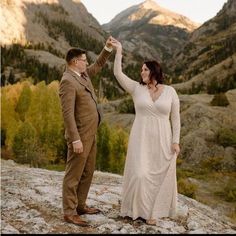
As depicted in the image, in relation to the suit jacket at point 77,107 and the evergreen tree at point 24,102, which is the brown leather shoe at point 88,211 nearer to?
the suit jacket at point 77,107

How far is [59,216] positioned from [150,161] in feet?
5.74

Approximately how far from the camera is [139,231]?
6984 mm

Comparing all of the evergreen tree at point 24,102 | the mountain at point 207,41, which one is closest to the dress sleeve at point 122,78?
the evergreen tree at point 24,102

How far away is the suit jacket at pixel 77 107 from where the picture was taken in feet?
22.3

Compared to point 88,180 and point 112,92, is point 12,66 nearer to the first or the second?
point 112,92

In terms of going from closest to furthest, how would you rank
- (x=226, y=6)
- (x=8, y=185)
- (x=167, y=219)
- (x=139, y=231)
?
(x=139, y=231) → (x=167, y=219) → (x=8, y=185) → (x=226, y=6)

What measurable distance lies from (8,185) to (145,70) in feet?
14.2

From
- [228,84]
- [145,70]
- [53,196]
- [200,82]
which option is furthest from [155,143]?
[200,82]

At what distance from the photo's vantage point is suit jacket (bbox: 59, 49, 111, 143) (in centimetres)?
680

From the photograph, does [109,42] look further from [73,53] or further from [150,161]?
[150,161]

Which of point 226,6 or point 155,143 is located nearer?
point 155,143

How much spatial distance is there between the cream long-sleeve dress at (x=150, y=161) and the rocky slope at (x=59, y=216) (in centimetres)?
29

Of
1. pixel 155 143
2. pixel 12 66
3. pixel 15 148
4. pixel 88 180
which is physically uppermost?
pixel 12 66

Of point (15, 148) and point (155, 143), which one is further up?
point (155, 143)
